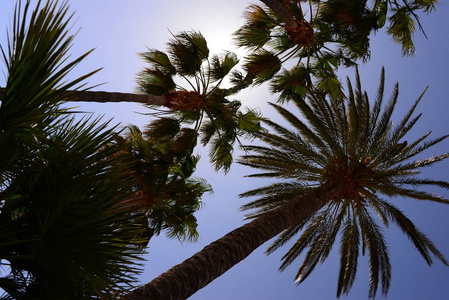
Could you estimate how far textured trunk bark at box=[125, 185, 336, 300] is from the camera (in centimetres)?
423

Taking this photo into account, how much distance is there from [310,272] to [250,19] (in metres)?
6.57

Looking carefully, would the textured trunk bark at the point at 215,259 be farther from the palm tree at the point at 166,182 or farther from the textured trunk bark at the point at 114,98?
the textured trunk bark at the point at 114,98

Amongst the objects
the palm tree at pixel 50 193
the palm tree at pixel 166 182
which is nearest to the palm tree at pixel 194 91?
the palm tree at pixel 166 182

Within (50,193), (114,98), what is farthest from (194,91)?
(50,193)

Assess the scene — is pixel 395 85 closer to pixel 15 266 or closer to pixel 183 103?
pixel 183 103

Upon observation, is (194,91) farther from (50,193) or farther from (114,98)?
(50,193)

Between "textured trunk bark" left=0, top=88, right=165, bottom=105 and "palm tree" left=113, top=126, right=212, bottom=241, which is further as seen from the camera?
"palm tree" left=113, top=126, right=212, bottom=241

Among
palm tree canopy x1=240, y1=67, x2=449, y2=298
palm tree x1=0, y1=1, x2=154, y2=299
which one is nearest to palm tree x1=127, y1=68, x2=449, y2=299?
palm tree canopy x1=240, y1=67, x2=449, y2=298

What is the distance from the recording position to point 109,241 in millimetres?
3354

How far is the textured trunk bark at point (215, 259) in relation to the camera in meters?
4.23

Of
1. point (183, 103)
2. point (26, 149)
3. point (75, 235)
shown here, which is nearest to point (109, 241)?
point (75, 235)

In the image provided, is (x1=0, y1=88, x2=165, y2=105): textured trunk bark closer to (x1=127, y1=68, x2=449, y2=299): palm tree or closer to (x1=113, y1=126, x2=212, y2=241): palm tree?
(x1=113, y1=126, x2=212, y2=241): palm tree

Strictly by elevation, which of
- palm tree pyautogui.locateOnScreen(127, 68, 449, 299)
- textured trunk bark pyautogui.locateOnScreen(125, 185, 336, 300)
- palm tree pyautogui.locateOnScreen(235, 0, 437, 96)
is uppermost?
palm tree pyautogui.locateOnScreen(235, 0, 437, 96)

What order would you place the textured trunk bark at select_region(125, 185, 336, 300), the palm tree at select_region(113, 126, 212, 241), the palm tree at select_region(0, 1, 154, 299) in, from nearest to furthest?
the palm tree at select_region(0, 1, 154, 299)
the textured trunk bark at select_region(125, 185, 336, 300)
the palm tree at select_region(113, 126, 212, 241)
